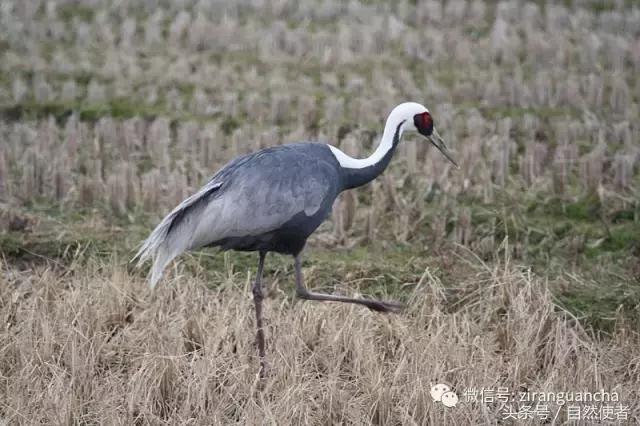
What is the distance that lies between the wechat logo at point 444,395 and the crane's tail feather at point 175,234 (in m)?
1.59

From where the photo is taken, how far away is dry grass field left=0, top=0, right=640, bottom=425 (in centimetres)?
525

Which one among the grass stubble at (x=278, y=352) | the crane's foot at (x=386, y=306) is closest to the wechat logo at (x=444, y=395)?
the grass stubble at (x=278, y=352)

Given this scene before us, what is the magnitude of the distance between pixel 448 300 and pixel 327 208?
4.02ft

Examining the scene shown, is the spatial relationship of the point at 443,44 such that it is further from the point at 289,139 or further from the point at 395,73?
the point at 289,139

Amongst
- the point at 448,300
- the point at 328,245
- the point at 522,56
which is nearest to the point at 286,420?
the point at 448,300

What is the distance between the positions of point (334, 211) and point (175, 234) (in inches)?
89.7

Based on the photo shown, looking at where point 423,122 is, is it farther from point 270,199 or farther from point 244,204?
point 244,204

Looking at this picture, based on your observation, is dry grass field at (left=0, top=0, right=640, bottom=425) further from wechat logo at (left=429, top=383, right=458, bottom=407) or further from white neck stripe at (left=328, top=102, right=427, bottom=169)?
white neck stripe at (left=328, top=102, right=427, bottom=169)

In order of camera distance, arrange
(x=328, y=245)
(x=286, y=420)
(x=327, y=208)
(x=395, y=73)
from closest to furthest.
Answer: (x=286, y=420) → (x=327, y=208) → (x=328, y=245) → (x=395, y=73)

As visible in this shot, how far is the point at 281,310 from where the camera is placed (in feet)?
20.6

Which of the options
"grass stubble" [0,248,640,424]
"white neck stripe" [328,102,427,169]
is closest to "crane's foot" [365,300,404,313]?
"grass stubble" [0,248,640,424]

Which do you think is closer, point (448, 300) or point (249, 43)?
point (448, 300)

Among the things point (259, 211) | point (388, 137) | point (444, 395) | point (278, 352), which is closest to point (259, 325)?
point (278, 352)

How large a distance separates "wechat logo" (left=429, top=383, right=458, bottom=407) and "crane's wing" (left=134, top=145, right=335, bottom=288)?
127 centimetres
